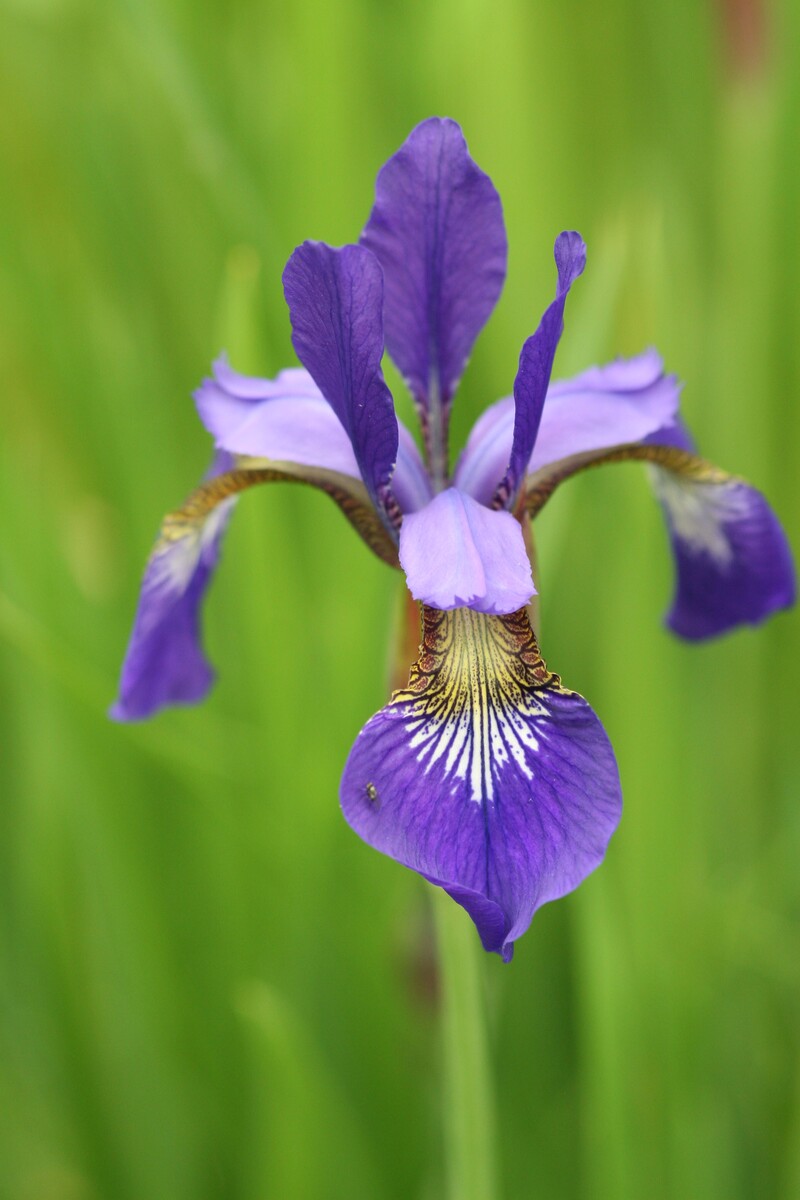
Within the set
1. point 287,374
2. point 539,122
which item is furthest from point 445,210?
point 539,122

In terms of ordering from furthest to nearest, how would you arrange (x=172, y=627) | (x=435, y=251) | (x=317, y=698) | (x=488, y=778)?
(x=317, y=698) < (x=172, y=627) < (x=435, y=251) < (x=488, y=778)

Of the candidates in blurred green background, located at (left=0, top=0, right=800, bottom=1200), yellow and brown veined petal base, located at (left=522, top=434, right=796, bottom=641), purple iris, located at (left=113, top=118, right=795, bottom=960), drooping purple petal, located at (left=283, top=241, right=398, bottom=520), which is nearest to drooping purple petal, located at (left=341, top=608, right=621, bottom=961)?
purple iris, located at (left=113, top=118, right=795, bottom=960)

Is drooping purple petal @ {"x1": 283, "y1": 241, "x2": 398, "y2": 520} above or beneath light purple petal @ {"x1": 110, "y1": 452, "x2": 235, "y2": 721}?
above

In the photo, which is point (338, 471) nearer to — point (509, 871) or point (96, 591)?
point (509, 871)

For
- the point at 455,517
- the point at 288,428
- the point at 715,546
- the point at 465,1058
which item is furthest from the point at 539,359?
the point at 465,1058

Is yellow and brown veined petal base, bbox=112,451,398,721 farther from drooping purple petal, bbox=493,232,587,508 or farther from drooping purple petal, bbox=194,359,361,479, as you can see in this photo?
drooping purple petal, bbox=493,232,587,508

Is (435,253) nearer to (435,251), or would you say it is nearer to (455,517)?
(435,251)

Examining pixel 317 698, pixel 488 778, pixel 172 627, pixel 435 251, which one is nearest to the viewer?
pixel 488 778
